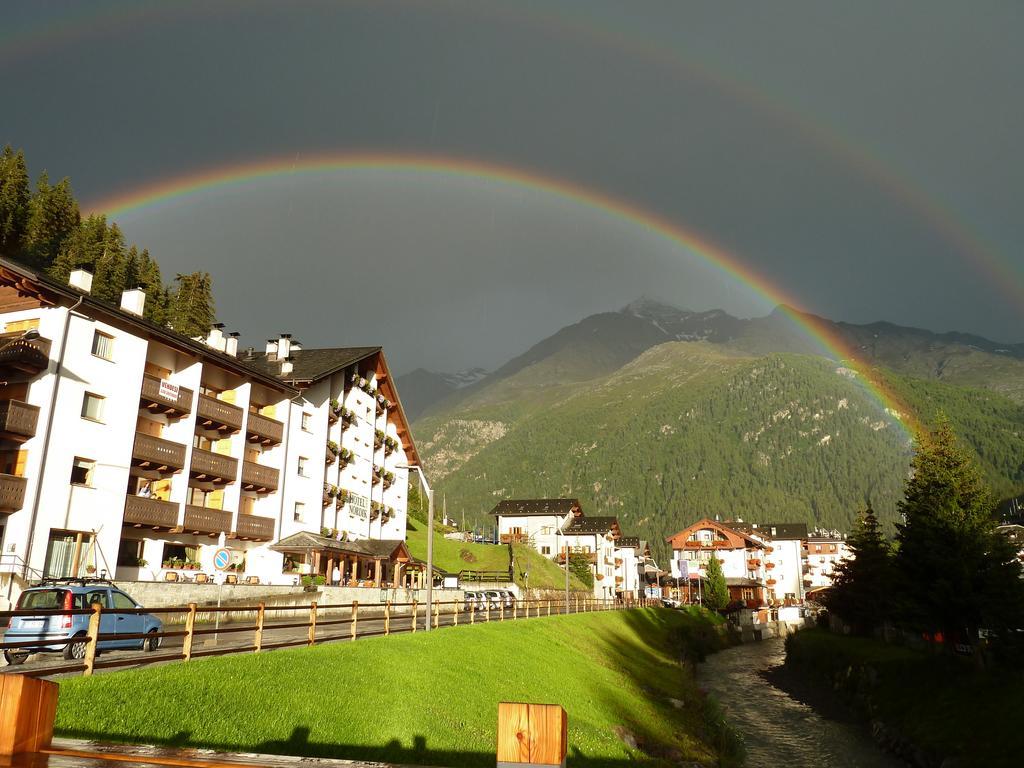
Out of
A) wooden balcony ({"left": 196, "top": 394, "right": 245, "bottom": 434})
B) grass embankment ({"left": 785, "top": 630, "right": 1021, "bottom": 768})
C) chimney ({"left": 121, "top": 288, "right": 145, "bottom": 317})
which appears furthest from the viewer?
wooden balcony ({"left": 196, "top": 394, "right": 245, "bottom": 434})

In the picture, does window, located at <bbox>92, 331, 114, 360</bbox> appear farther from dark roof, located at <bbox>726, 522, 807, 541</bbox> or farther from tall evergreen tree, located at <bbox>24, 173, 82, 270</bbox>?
dark roof, located at <bbox>726, 522, 807, 541</bbox>

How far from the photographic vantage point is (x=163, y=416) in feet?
159

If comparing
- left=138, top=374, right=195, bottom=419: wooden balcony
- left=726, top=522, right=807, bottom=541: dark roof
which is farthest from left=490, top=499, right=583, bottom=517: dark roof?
left=138, top=374, right=195, bottom=419: wooden balcony

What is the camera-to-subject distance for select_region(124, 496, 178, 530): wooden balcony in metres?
42.9

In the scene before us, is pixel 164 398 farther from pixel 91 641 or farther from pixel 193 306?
pixel 193 306

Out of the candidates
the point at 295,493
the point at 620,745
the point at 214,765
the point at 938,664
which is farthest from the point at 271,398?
the point at 214,765

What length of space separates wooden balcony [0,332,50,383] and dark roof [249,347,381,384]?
67.6 feet

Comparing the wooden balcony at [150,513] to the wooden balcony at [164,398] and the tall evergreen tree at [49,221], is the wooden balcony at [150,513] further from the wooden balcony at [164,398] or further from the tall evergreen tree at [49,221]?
the tall evergreen tree at [49,221]

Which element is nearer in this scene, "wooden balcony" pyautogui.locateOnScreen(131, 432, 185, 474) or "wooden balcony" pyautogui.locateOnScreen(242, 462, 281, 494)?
A: "wooden balcony" pyautogui.locateOnScreen(131, 432, 185, 474)

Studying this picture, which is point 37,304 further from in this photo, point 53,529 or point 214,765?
point 214,765

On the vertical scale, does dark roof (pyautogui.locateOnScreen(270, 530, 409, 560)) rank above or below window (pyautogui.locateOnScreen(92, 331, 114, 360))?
below

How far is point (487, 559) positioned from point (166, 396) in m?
55.5

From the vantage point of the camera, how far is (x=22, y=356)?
37156 mm

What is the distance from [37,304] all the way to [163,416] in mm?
11211
